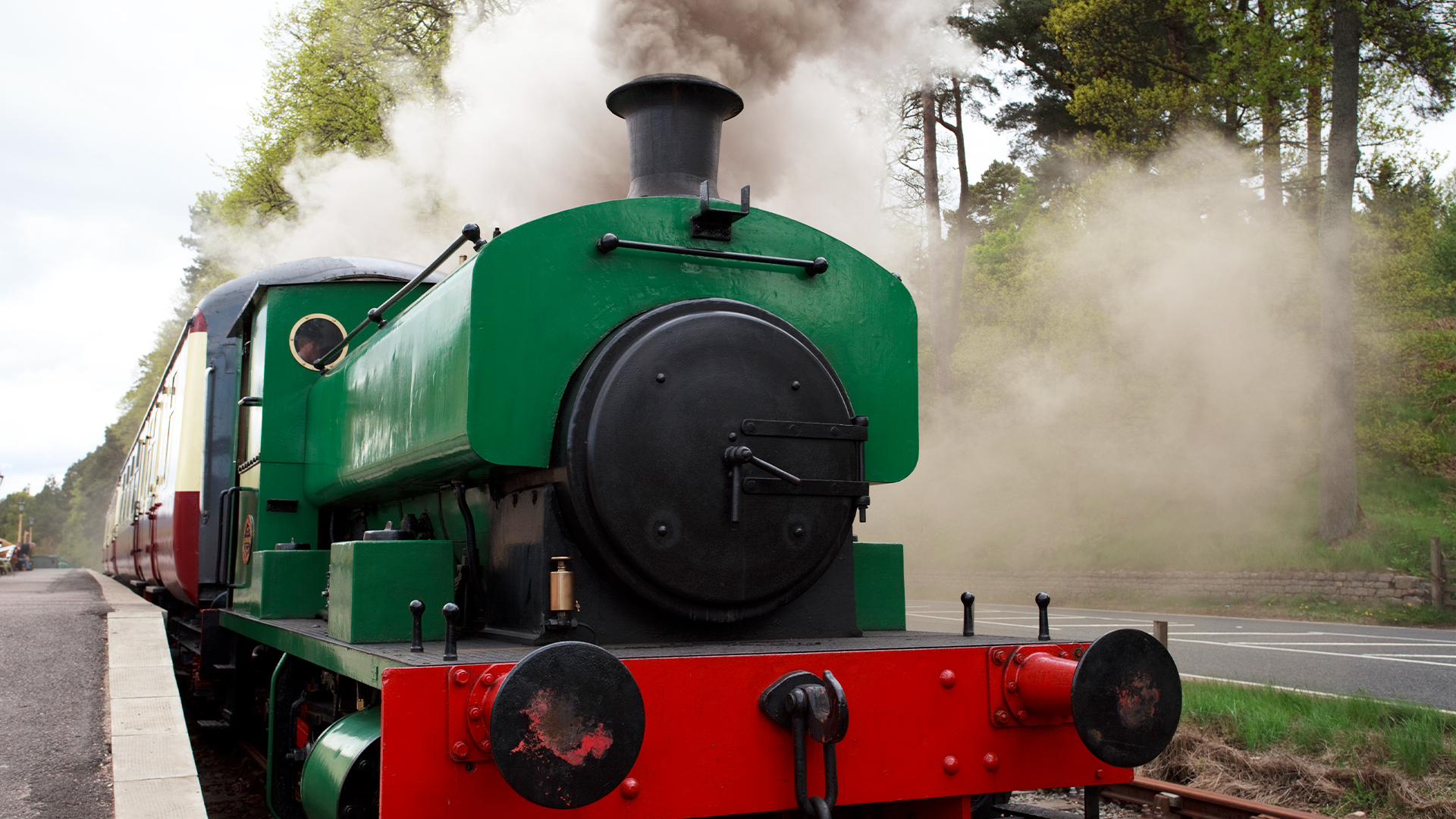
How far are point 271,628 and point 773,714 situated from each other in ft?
7.77

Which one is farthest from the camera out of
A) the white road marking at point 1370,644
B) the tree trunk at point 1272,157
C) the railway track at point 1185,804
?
the tree trunk at point 1272,157

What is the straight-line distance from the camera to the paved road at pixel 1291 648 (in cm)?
719

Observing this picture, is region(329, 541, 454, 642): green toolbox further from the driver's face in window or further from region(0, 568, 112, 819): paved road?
the driver's face in window

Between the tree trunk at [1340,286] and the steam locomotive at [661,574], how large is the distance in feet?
42.5

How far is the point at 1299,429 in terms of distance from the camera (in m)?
17.8

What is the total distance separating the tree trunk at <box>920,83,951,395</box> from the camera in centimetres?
2128

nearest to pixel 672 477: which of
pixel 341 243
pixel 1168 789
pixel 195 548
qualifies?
pixel 1168 789

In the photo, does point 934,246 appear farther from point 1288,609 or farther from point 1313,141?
point 1288,609

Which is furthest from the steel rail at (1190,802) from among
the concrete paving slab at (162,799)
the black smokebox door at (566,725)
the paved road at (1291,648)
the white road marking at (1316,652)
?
the white road marking at (1316,652)

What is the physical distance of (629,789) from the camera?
2.40m

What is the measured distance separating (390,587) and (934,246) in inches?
776

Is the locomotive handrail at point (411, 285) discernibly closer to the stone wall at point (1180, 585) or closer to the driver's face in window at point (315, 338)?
the driver's face in window at point (315, 338)

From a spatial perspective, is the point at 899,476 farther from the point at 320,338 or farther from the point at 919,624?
the point at 919,624

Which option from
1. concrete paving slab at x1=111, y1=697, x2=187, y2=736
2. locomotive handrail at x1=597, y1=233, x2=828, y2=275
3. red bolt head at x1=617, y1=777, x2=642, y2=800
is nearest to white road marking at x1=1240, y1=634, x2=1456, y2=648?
locomotive handrail at x1=597, y1=233, x2=828, y2=275
